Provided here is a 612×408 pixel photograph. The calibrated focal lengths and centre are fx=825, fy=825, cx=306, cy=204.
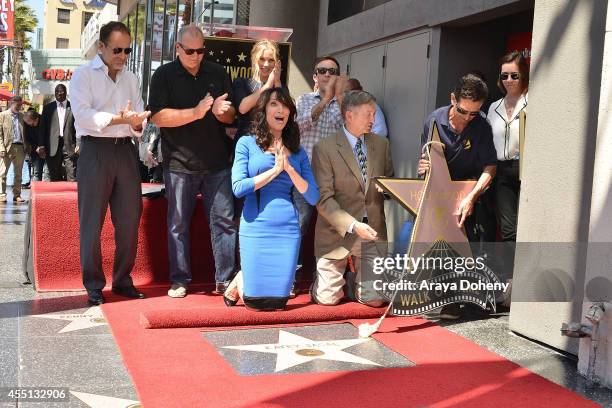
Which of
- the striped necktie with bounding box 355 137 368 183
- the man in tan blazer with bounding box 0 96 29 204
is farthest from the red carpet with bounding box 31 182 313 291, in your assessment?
the man in tan blazer with bounding box 0 96 29 204

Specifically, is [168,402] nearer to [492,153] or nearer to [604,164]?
[604,164]

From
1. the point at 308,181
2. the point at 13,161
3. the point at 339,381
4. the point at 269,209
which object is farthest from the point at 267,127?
the point at 13,161

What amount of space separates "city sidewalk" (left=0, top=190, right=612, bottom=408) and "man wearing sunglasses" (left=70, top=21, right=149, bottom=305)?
0.50 m

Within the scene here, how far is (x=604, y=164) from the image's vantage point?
14.7ft

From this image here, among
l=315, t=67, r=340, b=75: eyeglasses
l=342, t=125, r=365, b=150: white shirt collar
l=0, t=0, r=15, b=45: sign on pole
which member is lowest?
l=342, t=125, r=365, b=150: white shirt collar

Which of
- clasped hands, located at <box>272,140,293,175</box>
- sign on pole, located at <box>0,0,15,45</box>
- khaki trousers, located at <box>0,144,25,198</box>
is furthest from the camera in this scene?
sign on pole, located at <box>0,0,15,45</box>

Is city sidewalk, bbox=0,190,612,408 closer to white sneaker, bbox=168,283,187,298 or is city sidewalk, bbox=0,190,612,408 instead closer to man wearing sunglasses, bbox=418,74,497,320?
white sneaker, bbox=168,283,187,298

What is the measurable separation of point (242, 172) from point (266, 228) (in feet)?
1.37

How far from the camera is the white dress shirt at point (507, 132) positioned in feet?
20.0

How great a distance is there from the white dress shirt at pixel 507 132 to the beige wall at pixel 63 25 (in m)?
84.7

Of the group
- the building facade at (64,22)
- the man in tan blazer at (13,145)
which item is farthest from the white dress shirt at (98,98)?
the building facade at (64,22)

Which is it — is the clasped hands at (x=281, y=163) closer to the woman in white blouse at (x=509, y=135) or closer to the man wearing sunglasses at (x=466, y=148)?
the man wearing sunglasses at (x=466, y=148)

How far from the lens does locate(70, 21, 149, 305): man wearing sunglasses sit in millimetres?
5738

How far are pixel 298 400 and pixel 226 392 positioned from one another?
357 mm
